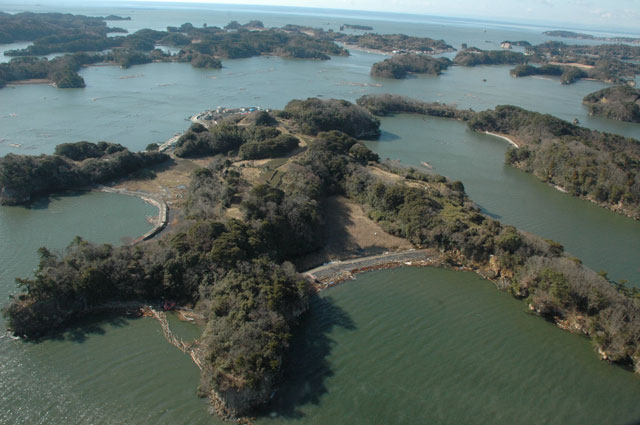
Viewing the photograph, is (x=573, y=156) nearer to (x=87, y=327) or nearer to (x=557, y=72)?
(x=87, y=327)

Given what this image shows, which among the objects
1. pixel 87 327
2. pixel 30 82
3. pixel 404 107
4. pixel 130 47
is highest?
pixel 130 47

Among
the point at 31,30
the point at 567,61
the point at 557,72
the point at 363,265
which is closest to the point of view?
the point at 363,265

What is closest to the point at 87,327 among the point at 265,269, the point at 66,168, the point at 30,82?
the point at 265,269

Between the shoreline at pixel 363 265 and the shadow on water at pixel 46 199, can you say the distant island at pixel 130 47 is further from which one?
the shoreline at pixel 363 265

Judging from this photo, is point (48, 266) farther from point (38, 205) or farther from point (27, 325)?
point (38, 205)

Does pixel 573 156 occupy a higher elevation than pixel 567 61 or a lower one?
lower

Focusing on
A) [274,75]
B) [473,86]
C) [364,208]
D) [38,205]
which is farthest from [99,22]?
[364,208]

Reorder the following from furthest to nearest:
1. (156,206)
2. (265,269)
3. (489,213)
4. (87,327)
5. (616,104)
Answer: (616,104)
(489,213)
(156,206)
(265,269)
(87,327)
